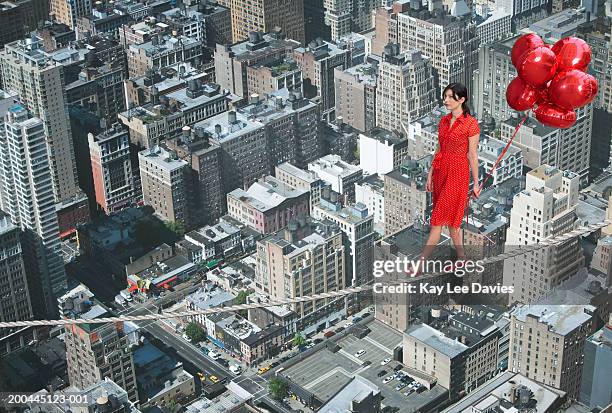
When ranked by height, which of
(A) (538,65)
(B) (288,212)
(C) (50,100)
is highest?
(A) (538,65)

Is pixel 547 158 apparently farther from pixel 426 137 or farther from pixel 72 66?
pixel 72 66

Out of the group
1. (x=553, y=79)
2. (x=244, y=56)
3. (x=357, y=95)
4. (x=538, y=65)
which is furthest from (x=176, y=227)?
(x=538, y=65)

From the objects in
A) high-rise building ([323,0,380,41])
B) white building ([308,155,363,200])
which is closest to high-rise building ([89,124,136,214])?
white building ([308,155,363,200])

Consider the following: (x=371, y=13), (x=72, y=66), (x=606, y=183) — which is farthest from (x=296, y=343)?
(x=371, y=13)

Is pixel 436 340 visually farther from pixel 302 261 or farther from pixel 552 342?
pixel 302 261

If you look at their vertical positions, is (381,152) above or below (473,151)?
below

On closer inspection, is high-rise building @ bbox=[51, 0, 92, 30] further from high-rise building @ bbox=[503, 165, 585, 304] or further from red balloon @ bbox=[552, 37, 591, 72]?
red balloon @ bbox=[552, 37, 591, 72]

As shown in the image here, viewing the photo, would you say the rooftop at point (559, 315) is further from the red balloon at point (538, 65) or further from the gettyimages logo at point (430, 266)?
the red balloon at point (538, 65)
